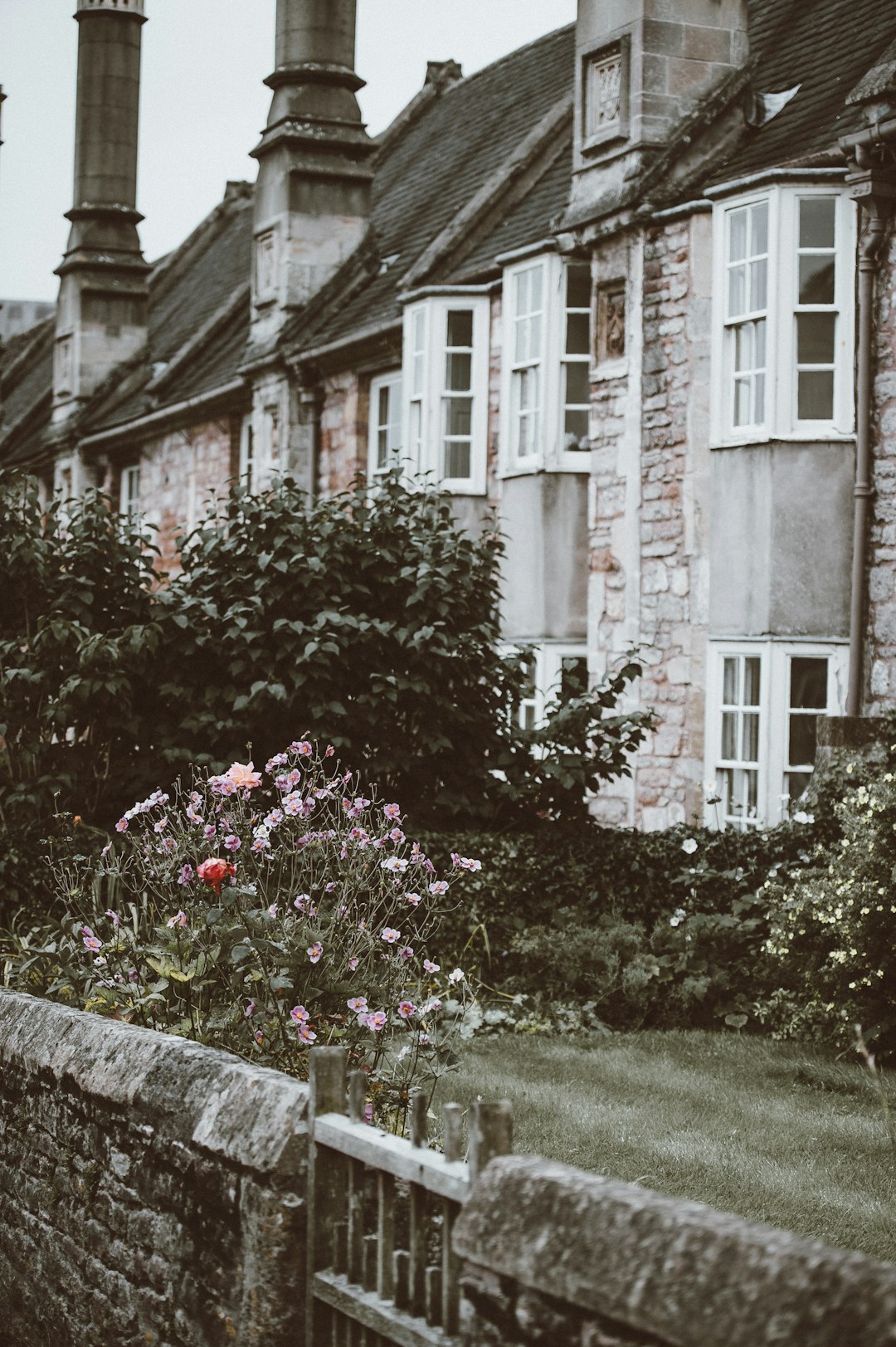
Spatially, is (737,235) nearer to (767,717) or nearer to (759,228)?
(759,228)

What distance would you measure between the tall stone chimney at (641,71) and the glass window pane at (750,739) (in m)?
4.57

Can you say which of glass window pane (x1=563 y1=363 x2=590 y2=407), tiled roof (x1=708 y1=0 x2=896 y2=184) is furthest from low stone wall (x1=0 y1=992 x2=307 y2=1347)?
glass window pane (x1=563 y1=363 x2=590 y2=407)

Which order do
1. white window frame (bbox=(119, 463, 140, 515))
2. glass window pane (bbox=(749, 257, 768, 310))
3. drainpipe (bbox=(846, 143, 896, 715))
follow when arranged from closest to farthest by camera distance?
drainpipe (bbox=(846, 143, 896, 715)), glass window pane (bbox=(749, 257, 768, 310)), white window frame (bbox=(119, 463, 140, 515))

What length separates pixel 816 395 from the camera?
13289 mm

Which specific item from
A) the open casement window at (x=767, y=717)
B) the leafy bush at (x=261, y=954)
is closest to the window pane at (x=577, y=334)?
the open casement window at (x=767, y=717)

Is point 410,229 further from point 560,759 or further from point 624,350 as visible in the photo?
point 560,759

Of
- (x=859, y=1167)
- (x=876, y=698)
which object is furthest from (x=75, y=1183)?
(x=876, y=698)

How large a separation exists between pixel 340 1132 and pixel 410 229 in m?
18.9

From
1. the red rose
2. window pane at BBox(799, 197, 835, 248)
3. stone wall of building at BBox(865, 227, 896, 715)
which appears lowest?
the red rose

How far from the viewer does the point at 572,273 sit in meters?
15.8

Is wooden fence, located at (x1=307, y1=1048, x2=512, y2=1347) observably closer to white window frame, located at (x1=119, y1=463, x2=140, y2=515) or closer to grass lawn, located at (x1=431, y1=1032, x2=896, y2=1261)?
grass lawn, located at (x1=431, y1=1032, x2=896, y2=1261)

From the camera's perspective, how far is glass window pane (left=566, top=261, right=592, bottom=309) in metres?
15.8

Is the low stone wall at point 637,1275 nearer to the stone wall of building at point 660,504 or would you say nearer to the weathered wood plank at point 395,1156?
the weathered wood plank at point 395,1156

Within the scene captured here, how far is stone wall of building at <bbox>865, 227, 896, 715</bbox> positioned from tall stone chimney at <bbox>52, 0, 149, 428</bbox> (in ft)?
60.2
